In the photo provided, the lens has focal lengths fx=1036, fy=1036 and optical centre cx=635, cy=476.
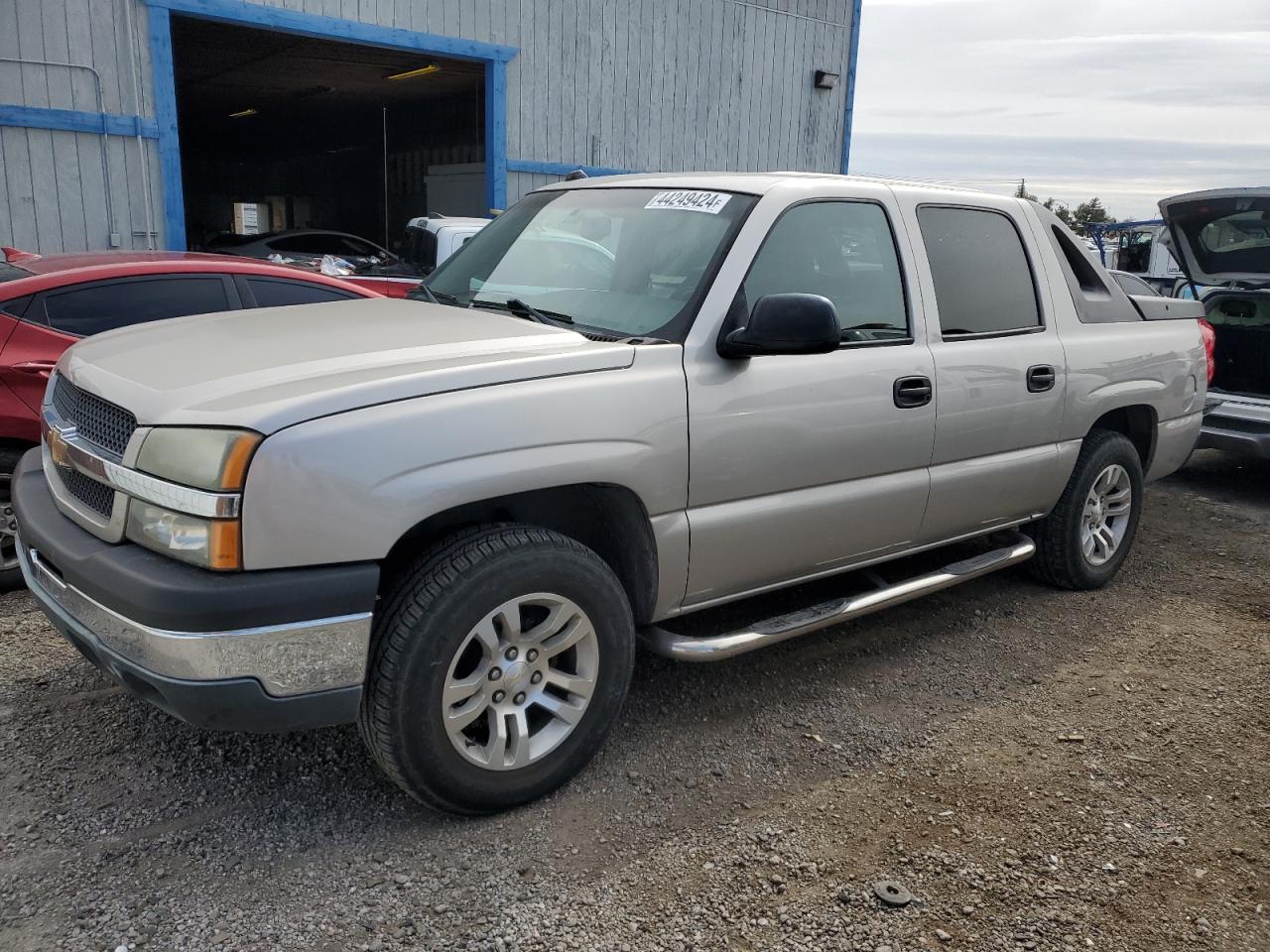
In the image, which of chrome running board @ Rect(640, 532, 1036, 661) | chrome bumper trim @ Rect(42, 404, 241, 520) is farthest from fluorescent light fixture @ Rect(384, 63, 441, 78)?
chrome bumper trim @ Rect(42, 404, 241, 520)

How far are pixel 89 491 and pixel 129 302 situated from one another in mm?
2524

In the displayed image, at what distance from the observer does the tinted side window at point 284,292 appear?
5422 mm

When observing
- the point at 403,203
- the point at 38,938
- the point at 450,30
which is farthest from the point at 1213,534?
the point at 403,203

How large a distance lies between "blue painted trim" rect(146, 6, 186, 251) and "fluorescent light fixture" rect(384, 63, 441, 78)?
6.17 metres

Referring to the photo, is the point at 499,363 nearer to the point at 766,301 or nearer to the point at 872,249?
the point at 766,301

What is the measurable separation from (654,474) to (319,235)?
1321 cm

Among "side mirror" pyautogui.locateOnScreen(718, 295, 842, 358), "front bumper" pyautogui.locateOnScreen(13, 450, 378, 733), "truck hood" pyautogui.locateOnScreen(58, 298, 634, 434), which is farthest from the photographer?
"side mirror" pyautogui.locateOnScreen(718, 295, 842, 358)

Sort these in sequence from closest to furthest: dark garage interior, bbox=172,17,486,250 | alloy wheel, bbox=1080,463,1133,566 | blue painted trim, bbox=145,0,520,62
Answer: alloy wheel, bbox=1080,463,1133,566 < blue painted trim, bbox=145,0,520,62 < dark garage interior, bbox=172,17,486,250

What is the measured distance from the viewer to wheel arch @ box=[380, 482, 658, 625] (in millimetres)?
2963

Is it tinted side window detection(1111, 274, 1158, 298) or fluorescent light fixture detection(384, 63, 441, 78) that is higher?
fluorescent light fixture detection(384, 63, 441, 78)

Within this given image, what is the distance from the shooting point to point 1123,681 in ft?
13.7

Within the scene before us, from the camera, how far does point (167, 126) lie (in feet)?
32.1

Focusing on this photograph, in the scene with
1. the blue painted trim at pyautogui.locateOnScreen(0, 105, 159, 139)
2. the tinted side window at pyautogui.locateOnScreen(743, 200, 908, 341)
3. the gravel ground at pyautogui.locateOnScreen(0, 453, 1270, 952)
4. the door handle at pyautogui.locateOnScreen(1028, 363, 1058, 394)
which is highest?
the blue painted trim at pyautogui.locateOnScreen(0, 105, 159, 139)

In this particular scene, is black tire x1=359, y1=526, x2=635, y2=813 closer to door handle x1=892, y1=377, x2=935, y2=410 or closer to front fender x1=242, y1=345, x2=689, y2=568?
front fender x1=242, y1=345, x2=689, y2=568
